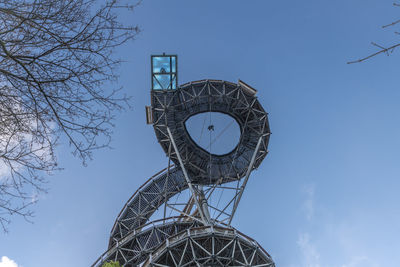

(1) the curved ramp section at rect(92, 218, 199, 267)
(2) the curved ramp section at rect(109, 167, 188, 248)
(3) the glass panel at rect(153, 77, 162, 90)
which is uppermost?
(3) the glass panel at rect(153, 77, 162, 90)

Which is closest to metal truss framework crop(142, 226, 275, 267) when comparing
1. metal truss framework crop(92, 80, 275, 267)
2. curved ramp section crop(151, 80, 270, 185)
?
metal truss framework crop(92, 80, 275, 267)

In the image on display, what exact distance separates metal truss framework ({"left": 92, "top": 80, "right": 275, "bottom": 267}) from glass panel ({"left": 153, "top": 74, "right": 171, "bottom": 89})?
39 centimetres

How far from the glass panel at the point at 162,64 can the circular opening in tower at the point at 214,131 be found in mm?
3524

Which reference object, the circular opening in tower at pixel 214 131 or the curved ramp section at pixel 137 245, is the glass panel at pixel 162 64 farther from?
the curved ramp section at pixel 137 245

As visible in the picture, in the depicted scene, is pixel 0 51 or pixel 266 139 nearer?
pixel 0 51

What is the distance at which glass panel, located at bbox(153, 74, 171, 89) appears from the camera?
69.1 feet

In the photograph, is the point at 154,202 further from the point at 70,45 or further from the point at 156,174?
the point at 70,45

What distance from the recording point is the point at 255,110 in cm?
2189

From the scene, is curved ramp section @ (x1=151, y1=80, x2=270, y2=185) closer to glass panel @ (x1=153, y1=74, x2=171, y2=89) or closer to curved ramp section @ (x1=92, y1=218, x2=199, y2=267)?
glass panel @ (x1=153, y1=74, x2=171, y2=89)

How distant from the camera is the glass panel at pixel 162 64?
20859 millimetres

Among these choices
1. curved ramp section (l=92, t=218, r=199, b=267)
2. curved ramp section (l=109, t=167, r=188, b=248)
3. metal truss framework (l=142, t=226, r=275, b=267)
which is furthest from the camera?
curved ramp section (l=109, t=167, r=188, b=248)

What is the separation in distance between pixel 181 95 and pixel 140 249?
9696 mm

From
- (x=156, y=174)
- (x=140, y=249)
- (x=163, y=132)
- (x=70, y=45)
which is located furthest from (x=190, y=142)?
(x=70, y=45)

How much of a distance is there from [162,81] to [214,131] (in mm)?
4746
